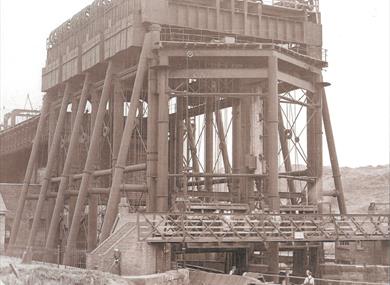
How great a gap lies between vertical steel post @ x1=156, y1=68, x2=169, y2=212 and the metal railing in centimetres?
561

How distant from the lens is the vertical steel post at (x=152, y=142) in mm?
35594

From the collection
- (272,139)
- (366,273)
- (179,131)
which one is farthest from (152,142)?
(366,273)

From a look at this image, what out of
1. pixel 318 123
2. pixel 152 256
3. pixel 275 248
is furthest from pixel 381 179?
pixel 152 256

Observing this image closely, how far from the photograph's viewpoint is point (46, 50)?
2114 inches

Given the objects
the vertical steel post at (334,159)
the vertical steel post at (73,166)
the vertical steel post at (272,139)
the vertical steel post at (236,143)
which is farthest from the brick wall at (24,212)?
the vertical steel post at (334,159)

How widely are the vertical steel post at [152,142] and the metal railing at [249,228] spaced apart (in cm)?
636

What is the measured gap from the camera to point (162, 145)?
35.6 meters

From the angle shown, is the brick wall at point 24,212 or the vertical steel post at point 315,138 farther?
the brick wall at point 24,212

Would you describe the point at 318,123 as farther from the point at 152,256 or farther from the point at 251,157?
the point at 152,256

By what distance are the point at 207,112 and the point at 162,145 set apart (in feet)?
34.9

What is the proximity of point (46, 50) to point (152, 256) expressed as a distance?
1253 inches

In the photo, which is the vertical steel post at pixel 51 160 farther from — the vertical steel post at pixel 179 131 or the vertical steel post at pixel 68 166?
the vertical steel post at pixel 179 131

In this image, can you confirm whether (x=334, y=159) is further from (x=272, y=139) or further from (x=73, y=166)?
(x=73, y=166)

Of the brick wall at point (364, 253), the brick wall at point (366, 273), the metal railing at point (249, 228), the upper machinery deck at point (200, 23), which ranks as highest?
the upper machinery deck at point (200, 23)
